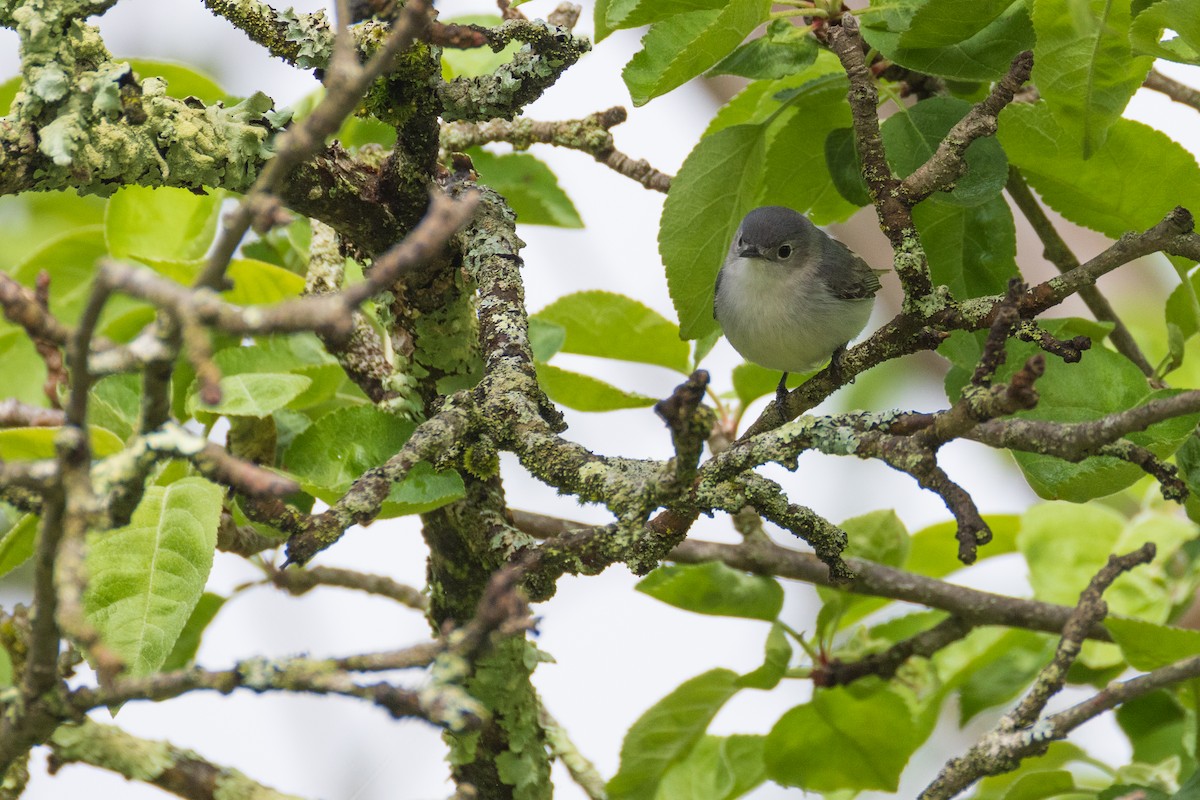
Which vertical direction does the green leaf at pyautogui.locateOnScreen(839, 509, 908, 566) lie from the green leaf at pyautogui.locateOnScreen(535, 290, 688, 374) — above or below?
below

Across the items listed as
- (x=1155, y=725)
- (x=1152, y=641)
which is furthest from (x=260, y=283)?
(x=1155, y=725)

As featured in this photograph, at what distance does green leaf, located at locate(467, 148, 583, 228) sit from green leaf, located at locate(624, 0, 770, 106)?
0.67 m

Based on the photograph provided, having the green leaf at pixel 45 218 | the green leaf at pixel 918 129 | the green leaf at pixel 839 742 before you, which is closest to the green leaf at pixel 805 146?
the green leaf at pixel 918 129

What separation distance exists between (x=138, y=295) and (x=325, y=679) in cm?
39

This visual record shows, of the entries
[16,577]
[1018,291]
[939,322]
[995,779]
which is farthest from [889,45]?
[16,577]

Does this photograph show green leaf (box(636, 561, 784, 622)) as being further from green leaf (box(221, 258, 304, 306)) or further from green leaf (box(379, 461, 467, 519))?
green leaf (box(221, 258, 304, 306))

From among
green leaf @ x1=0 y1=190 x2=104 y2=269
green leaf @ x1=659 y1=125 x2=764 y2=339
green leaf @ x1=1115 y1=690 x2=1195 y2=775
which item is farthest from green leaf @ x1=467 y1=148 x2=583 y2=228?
green leaf @ x1=1115 y1=690 x2=1195 y2=775

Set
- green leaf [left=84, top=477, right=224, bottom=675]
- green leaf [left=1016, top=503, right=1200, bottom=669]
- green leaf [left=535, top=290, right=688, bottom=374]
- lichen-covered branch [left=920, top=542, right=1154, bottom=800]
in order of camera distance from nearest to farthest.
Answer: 1. green leaf [left=84, top=477, right=224, bottom=675]
2. lichen-covered branch [left=920, top=542, right=1154, bottom=800]
3. green leaf [left=535, top=290, right=688, bottom=374]
4. green leaf [left=1016, top=503, right=1200, bottom=669]

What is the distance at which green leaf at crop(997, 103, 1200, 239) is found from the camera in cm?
178

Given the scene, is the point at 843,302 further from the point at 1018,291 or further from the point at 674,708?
the point at 1018,291

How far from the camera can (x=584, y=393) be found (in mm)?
2307

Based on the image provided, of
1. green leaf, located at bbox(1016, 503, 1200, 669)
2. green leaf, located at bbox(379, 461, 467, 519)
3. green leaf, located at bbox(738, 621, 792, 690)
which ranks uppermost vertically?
green leaf, located at bbox(1016, 503, 1200, 669)

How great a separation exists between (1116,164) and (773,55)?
23.2 inches

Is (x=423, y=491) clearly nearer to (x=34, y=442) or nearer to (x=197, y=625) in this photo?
(x=34, y=442)
